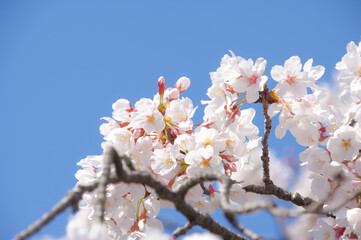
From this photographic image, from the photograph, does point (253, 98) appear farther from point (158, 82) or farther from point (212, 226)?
point (212, 226)

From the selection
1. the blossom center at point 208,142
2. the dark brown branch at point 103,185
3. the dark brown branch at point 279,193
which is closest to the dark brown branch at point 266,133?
the dark brown branch at point 279,193

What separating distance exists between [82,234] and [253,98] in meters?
1.14

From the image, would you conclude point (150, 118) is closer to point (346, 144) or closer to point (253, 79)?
point (253, 79)

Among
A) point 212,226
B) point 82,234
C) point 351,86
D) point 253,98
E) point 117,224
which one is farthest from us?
point 117,224

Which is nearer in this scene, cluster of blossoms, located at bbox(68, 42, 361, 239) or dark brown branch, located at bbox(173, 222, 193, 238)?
dark brown branch, located at bbox(173, 222, 193, 238)

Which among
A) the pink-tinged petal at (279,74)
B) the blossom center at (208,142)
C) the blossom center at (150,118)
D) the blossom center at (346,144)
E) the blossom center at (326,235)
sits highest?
the blossom center at (150,118)

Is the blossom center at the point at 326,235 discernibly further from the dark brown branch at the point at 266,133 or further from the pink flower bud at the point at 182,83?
the pink flower bud at the point at 182,83

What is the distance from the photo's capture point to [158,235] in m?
1.43

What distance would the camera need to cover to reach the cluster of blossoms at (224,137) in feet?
5.93

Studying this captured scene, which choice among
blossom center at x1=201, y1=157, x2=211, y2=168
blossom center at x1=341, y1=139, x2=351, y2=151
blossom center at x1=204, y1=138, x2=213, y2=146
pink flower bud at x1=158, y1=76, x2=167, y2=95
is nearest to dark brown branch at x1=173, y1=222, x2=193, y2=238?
blossom center at x1=201, y1=157, x2=211, y2=168

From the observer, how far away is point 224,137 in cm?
203

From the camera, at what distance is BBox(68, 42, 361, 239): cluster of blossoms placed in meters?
1.81

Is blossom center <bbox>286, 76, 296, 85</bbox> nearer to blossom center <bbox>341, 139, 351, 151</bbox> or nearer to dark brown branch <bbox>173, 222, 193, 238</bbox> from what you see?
blossom center <bbox>341, 139, 351, 151</bbox>

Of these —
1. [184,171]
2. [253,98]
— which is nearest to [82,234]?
[184,171]
